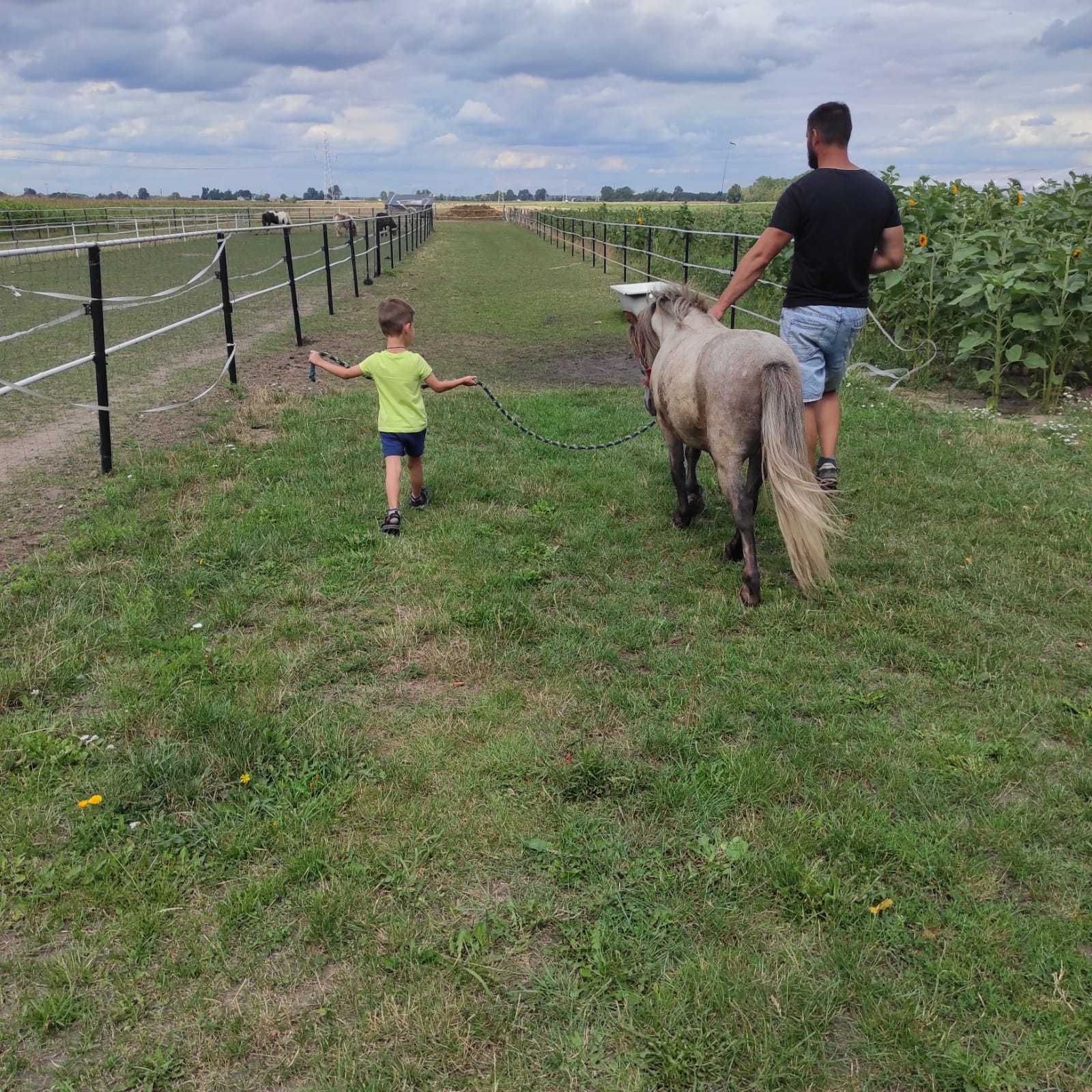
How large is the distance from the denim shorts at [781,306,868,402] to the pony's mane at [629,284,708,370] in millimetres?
501

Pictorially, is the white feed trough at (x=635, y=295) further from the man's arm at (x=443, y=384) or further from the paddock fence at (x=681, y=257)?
the man's arm at (x=443, y=384)

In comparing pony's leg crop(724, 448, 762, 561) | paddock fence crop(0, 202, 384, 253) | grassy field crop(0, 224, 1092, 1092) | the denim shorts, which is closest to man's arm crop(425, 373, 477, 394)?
grassy field crop(0, 224, 1092, 1092)

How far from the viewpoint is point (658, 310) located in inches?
192

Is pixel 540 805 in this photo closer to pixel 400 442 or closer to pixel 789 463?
pixel 789 463

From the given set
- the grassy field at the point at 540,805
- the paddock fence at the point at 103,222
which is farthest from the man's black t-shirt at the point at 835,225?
the paddock fence at the point at 103,222

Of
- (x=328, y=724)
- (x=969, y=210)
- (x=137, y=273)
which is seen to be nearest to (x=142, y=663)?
(x=328, y=724)

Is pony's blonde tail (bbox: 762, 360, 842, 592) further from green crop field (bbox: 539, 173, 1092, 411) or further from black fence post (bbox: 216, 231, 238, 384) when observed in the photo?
black fence post (bbox: 216, 231, 238, 384)

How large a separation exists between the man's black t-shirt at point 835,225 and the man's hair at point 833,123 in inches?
6.1

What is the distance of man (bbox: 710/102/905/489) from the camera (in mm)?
4395

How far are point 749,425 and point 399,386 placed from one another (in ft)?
6.54

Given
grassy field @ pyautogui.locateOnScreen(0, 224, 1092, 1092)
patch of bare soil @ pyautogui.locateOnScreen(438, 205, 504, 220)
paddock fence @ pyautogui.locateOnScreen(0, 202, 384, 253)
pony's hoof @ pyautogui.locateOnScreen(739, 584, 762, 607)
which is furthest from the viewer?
patch of bare soil @ pyautogui.locateOnScreen(438, 205, 504, 220)

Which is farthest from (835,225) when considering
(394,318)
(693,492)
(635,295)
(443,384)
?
(394,318)

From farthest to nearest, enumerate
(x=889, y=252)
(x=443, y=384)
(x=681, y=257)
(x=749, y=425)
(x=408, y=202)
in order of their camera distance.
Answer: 1. (x=408, y=202)
2. (x=681, y=257)
3. (x=443, y=384)
4. (x=889, y=252)
5. (x=749, y=425)

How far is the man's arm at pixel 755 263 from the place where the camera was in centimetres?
439
